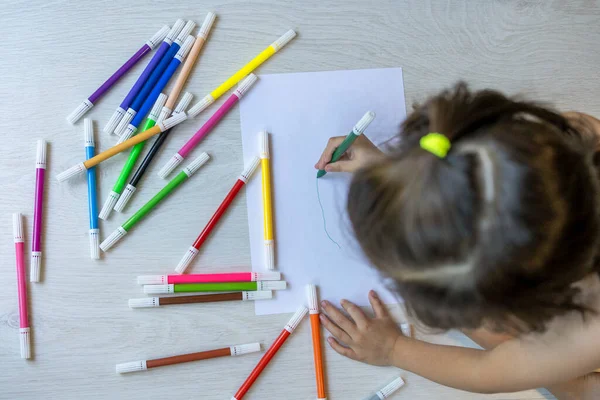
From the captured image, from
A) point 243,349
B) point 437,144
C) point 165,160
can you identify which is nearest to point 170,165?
point 165,160

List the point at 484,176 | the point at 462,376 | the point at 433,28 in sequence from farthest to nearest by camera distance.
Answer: the point at 433,28 → the point at 462,376 → the point at 484,176

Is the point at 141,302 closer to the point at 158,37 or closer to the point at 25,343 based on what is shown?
the point at 25,343

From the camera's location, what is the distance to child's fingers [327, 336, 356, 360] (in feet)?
1.82

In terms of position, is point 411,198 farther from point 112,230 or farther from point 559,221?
point 112,230

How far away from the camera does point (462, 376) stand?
1.71ft

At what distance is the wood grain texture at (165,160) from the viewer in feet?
1.76

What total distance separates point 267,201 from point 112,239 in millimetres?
178

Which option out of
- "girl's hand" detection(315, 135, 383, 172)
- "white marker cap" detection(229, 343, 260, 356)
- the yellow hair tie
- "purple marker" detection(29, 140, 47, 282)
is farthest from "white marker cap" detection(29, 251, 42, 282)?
the yellow hair tie

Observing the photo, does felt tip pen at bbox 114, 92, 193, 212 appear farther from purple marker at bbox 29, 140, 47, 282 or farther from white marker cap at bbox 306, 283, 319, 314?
white marker cap at bbox 306, 283, 319, 314

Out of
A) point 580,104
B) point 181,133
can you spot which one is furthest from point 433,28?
point 181,133

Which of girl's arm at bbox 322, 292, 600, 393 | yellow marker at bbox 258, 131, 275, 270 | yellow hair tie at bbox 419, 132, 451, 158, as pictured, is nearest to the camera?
yellow hair tie at bbox 419, 132, 451, 158

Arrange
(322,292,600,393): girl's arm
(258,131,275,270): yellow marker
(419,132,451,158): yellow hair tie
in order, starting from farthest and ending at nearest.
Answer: (258,131,275,270): yellow marker < (322,292,600,393): girl's arm < (419,132,451,158): yellow hair tie

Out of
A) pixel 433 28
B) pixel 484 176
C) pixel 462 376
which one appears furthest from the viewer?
pixel 433 28

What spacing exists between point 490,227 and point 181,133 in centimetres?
38
